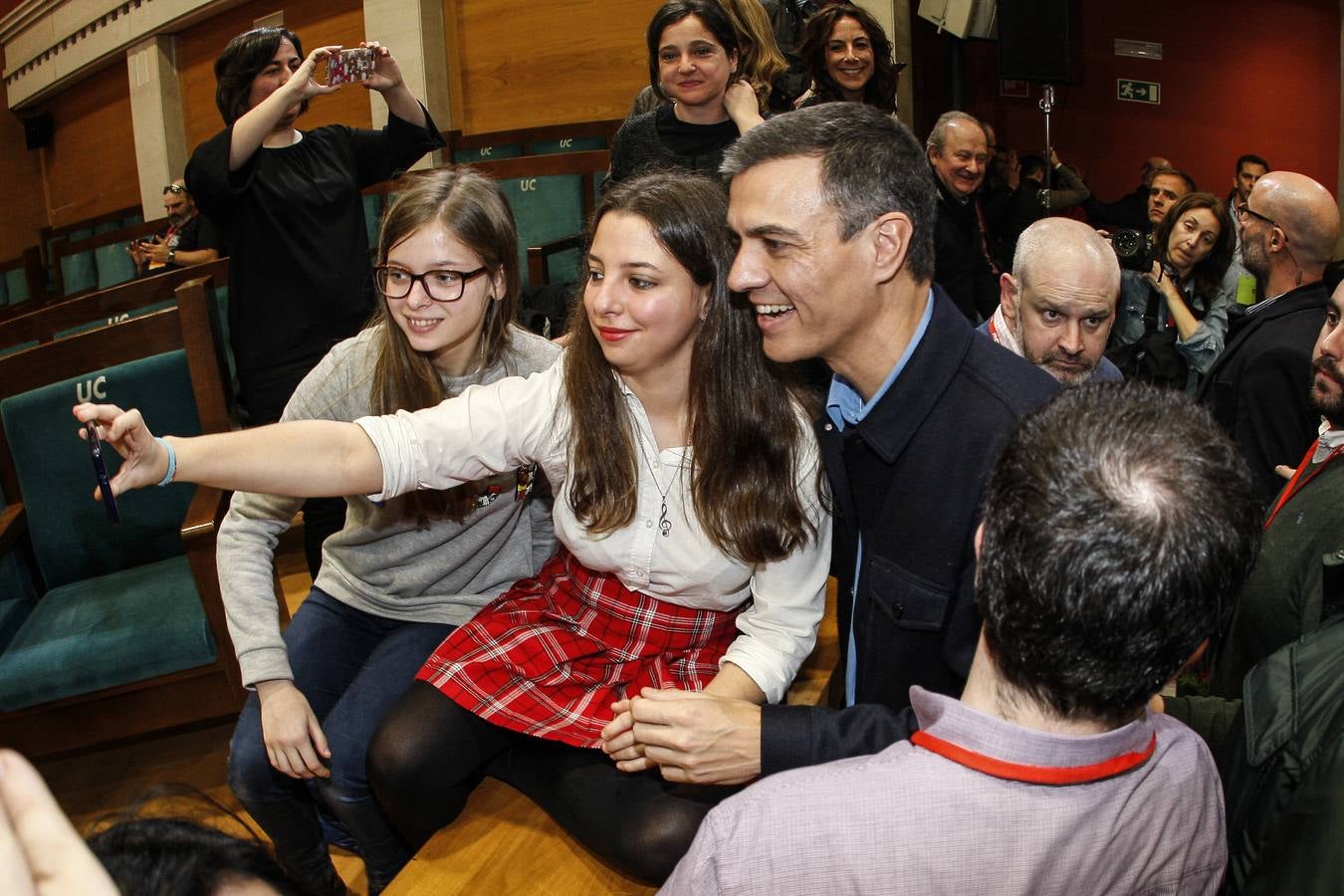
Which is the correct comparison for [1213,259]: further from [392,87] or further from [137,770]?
[137,770]

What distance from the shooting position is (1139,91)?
7375mm

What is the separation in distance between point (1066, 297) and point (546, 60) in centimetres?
438

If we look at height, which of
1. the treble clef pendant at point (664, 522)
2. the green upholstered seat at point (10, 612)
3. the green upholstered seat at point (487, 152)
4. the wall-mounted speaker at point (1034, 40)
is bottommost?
the green upholstered seat at point (10, 612)

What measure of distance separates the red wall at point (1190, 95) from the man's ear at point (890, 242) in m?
5.56

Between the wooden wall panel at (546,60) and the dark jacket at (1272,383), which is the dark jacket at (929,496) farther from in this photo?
the wooden wall panel at (546,60)

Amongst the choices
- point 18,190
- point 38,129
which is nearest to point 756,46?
point 38,129

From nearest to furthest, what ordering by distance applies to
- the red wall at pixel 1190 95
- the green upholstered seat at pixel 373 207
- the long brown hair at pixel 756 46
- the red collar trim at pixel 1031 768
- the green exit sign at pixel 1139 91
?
the red collar trim at pixel 1031 768 < the long brown hair at pixel 756 46 < the green upholstered seat at pixel 373 207 < the red wall at pixel 1190 95 < the green exit sign at pixel 1139 91

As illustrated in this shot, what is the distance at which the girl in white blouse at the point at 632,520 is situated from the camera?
1.50 metres

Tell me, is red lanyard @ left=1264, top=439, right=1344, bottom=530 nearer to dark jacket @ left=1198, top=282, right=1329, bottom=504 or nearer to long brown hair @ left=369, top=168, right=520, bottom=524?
dark jacket @ left=1198, top=282, right=1329, bottom=504

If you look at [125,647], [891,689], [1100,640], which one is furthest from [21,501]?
[1100,640]

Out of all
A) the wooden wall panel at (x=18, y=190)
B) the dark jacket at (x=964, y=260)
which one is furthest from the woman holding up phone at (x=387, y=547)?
the wooden wall panel at (x=18, y=190)

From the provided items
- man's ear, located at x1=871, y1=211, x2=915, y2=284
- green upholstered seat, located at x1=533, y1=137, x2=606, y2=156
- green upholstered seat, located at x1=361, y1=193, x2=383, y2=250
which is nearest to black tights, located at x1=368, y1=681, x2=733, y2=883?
man's ear, located at x1=871, y1=211, x2=915, y2=284

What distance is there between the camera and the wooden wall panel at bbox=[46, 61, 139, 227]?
345 inches

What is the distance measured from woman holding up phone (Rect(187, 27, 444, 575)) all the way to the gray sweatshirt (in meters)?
0.78
